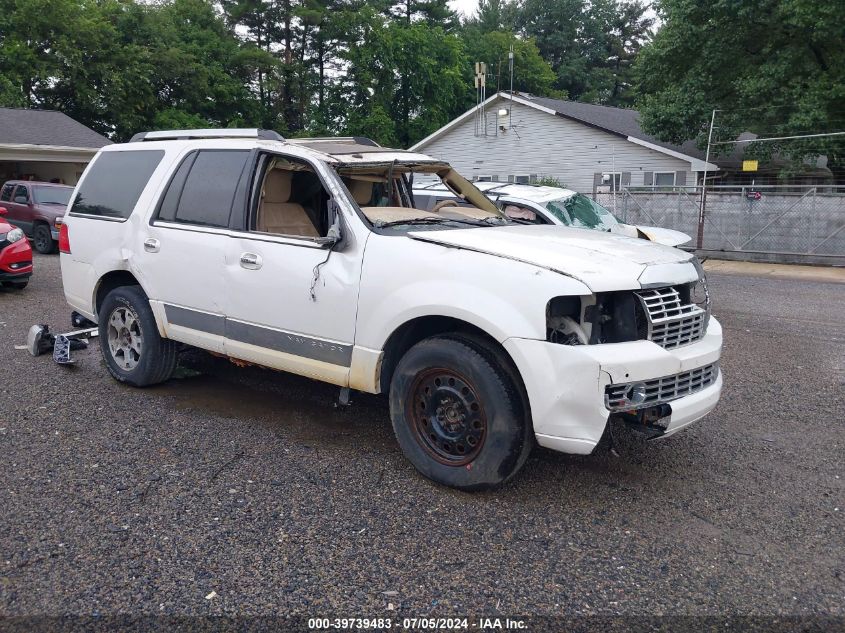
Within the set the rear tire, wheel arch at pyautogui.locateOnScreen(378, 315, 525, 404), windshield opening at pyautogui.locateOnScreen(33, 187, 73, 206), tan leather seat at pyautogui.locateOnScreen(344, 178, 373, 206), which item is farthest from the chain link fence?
wheel arch at pyautogui.locateOnScreen(378, 315, 525, 404)

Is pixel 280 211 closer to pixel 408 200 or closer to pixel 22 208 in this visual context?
pixel 408 200

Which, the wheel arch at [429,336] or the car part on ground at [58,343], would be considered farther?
the car part on ground at [58,343]

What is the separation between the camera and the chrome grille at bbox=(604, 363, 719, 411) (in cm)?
361

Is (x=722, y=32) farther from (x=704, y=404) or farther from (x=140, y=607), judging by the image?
(x=140, y=607)

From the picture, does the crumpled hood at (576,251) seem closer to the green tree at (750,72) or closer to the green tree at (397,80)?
the green tree at (750,72)

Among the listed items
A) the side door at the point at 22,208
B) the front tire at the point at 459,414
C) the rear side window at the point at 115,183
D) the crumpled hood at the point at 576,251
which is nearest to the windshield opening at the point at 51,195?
the side door at the point at 22,208

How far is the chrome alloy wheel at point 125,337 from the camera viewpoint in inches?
225

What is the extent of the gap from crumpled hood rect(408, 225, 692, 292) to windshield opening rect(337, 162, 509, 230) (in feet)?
1.04

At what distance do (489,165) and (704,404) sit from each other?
2782 cm

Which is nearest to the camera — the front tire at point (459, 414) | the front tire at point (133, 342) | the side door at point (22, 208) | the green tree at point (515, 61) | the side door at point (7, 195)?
the front tire at point (459, 414)

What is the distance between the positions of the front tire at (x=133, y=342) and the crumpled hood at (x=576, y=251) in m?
2.50

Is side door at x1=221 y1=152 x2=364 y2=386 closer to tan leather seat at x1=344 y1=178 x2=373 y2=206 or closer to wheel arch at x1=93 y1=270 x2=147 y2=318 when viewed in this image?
tan leather seat at x1=344 y1=178 x2=373 y2=206

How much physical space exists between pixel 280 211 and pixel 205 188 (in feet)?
1.83

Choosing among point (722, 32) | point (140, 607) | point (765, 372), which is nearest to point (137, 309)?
point (140, 607)
